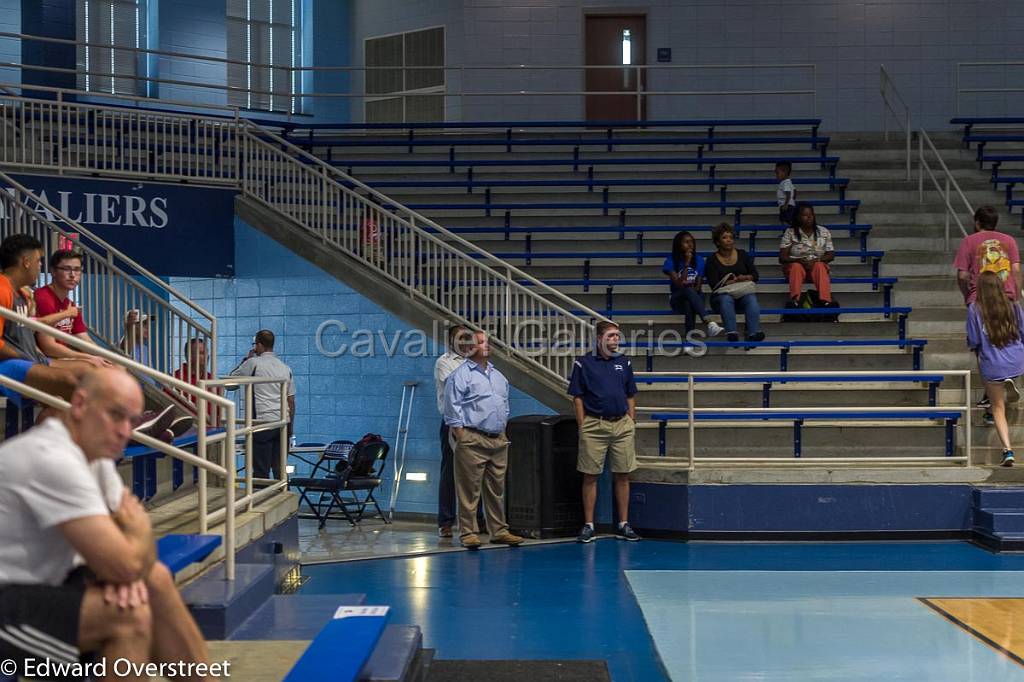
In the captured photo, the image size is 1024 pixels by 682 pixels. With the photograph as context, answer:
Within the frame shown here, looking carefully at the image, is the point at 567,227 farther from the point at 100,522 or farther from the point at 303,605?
the point at 100,522

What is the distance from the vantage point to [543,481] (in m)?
11.5

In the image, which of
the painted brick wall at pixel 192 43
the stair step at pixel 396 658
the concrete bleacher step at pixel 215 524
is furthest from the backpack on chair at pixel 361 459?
the painted brick wall at pixel 192 43

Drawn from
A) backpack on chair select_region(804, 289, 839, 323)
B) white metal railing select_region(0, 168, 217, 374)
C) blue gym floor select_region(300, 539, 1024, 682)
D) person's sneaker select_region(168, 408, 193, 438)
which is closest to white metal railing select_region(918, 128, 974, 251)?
backpack on chair select_region(804, 289, 839, 323)

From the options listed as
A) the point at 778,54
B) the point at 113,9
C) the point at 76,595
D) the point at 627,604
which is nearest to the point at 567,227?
the point at 778,54

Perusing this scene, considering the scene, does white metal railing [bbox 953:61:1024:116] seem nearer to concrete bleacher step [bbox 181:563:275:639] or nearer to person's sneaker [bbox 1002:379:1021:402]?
person's sneaker [bbox 1002:379:1021:402]

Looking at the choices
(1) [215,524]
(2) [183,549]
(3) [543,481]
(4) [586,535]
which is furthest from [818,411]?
(2) [183,549]

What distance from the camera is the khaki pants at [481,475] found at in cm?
1106

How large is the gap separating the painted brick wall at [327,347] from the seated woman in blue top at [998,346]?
549cm

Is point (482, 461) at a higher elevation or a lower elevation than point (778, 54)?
lower

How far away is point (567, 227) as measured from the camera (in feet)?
50.8

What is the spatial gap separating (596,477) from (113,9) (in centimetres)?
1304

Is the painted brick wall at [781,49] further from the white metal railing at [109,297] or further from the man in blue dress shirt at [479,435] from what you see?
the white metal railing at [109,297]

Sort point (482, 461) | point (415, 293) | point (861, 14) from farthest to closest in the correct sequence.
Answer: point (861, 14), point (415, 293), point (482, 461)

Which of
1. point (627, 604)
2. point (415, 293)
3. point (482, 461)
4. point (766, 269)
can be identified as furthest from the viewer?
point (766, 269)
